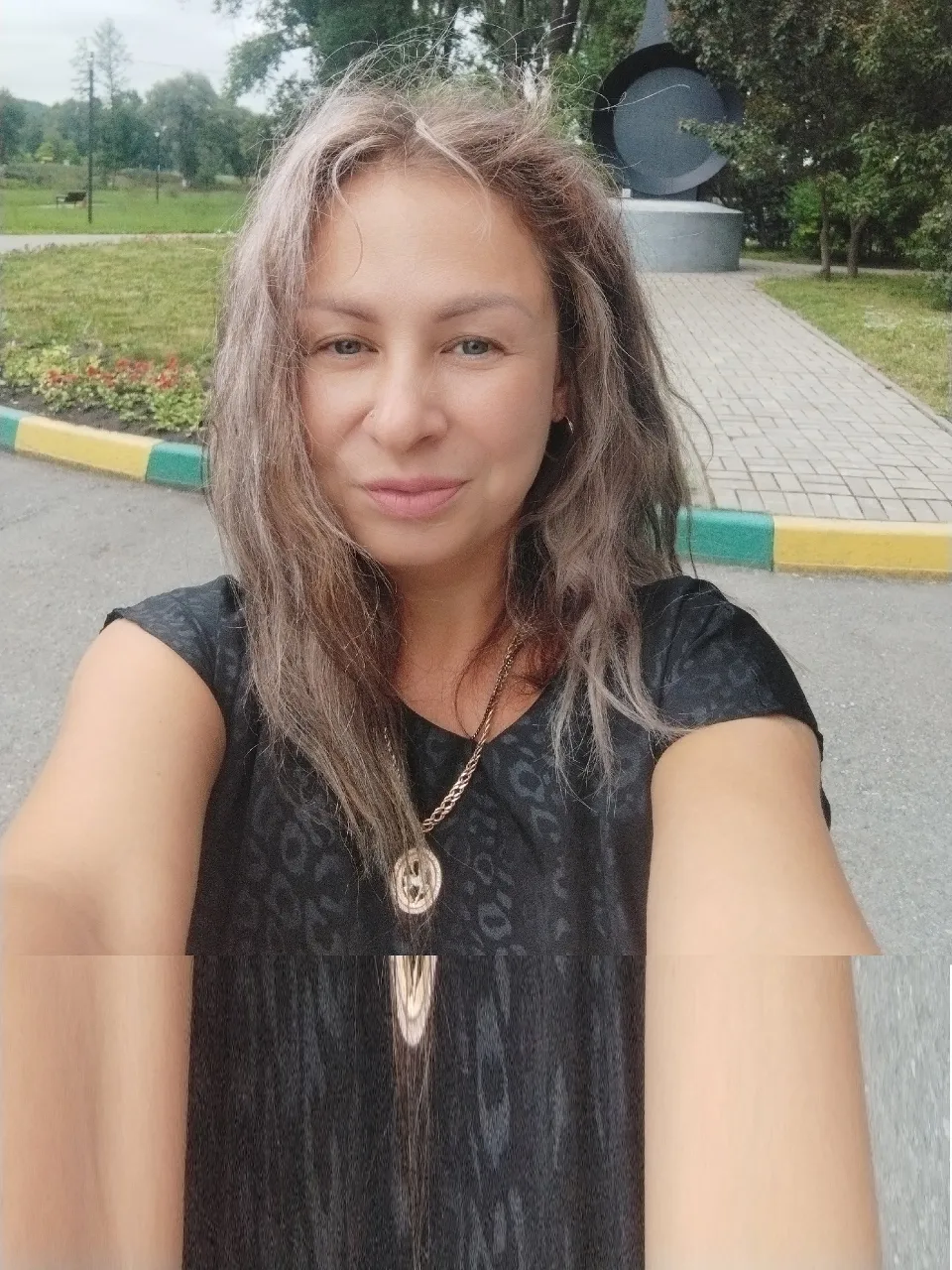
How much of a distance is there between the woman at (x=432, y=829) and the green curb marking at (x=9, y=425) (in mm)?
665

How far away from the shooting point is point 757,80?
0.65 metres

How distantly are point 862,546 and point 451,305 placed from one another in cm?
114

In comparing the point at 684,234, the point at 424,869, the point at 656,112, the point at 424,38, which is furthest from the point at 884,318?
the point at 424,869

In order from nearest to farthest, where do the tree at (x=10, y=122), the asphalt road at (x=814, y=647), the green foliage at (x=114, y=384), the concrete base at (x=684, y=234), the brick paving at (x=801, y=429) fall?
the tree at (x=10, y=122), the concrete base at (x=684, y=234), the green foliage at (x=114, y=384), the asphalt road at (x=814, y=647), the brick paving at (x=801, y=429)

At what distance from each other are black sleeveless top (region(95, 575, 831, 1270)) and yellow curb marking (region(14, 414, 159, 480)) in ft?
2.27

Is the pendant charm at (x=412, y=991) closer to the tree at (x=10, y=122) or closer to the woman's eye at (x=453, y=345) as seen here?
the woman's eye at (x=453, y=345)

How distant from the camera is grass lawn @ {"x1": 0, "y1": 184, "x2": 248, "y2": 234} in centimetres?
65

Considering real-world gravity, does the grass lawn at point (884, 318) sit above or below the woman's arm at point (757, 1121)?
above

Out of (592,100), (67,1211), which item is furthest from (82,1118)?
(592,100)

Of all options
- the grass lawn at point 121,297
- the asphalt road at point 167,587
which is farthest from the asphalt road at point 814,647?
the grass lawn at point 121,297

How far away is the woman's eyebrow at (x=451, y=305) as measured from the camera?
0.45 meters

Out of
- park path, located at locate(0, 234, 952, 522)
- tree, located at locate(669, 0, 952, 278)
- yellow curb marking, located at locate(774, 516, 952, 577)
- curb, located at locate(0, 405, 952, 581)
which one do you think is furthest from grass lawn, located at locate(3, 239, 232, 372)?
yellow curb marking, located at locate(774, 516, 952, 577)

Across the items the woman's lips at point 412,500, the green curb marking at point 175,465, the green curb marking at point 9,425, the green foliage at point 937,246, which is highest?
the green foliage at point 937,246

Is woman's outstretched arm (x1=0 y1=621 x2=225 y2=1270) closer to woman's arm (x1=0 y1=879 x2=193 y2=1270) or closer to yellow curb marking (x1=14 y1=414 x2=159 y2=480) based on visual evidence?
woman's arm (x1=0 y1=879 x2=193 y2=1270)
